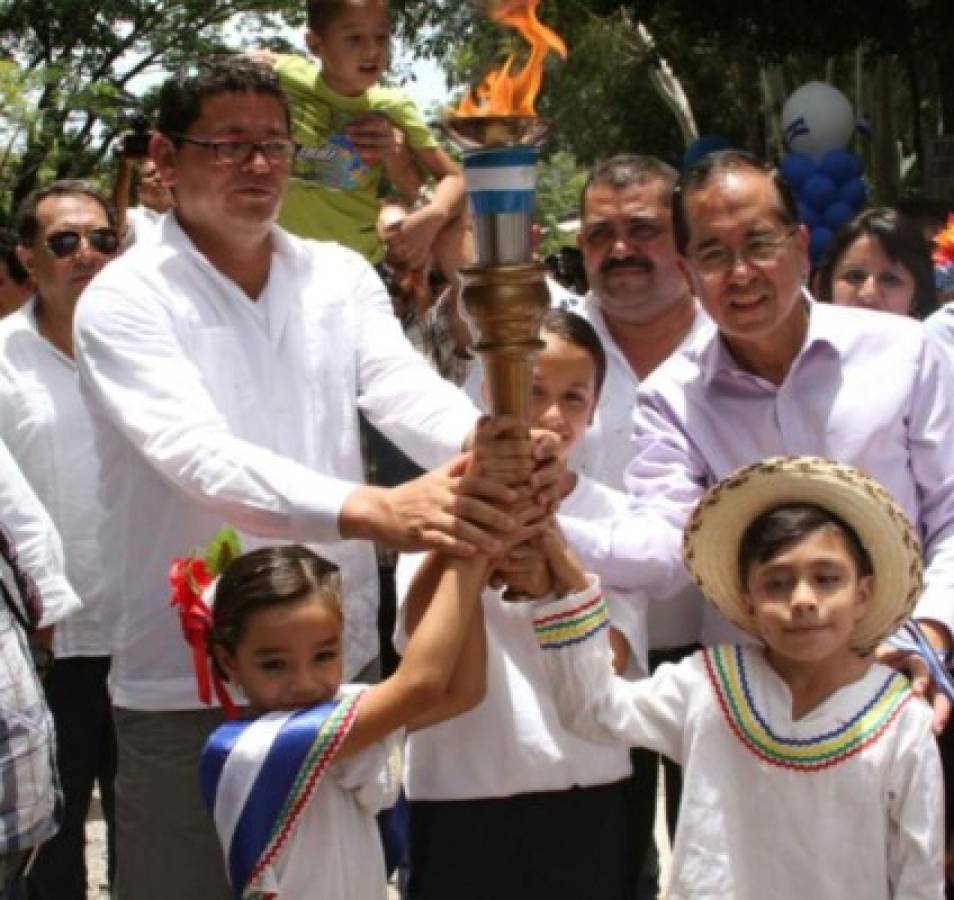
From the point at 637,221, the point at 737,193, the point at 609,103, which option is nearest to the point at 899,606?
the point at 737,193

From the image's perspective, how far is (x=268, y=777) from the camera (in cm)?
328

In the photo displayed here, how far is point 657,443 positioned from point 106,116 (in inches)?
779

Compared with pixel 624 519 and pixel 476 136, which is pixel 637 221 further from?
pixel 476 136

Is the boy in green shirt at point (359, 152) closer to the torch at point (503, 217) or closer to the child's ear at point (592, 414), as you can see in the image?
the child's ear at point (592, 414)

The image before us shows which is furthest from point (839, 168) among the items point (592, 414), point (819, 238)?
point (592, 414)

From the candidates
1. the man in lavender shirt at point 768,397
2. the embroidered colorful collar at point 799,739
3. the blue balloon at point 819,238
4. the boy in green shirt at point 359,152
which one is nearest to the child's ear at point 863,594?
the embroidered colorful collar at point 799,739

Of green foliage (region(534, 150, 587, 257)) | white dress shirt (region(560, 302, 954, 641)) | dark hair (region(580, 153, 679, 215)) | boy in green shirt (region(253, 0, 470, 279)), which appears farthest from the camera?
green foliage (region(534, 150, 587, 257))

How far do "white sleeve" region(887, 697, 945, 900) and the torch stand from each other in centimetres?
99

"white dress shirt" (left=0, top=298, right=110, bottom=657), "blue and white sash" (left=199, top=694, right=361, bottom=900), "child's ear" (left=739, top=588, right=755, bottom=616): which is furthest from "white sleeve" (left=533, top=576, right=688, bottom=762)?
"white dress shirt" (left=0, top=298, right=110, bottom=657)

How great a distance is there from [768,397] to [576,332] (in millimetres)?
428

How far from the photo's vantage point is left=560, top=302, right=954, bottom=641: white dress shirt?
143 inches

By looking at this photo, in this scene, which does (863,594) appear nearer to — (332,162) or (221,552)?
(221,552)

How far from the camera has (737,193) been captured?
3.61m

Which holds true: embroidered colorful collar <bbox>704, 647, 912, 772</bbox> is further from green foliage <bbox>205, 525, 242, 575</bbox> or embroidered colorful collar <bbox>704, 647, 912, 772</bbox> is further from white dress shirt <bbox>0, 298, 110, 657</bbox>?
white dress shirt <bbox>0, 298, 110, 657</bbox>
